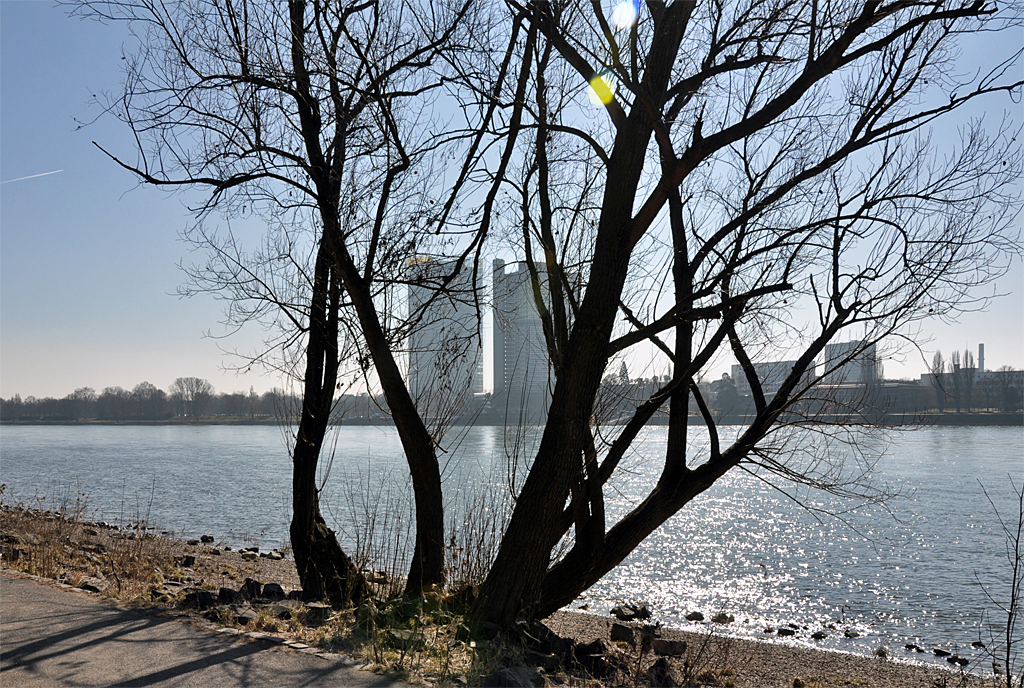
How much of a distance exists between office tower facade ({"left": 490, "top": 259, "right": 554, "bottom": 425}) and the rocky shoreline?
6.21ft

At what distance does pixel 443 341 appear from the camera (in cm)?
679

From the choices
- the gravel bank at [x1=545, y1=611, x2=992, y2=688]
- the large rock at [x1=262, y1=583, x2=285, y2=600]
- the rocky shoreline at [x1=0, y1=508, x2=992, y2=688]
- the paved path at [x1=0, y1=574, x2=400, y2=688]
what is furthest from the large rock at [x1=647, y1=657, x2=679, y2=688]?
the large rock at [x1=262, y1=583, x2=285, y2=600]

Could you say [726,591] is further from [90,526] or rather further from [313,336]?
[90,526]

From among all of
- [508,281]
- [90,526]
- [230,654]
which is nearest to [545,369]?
[508,281]

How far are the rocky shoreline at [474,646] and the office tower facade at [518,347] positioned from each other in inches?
74.5

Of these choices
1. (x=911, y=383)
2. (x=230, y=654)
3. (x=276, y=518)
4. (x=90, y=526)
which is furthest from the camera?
(x=276, y=518)

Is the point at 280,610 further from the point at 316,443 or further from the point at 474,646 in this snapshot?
the point at 316,443

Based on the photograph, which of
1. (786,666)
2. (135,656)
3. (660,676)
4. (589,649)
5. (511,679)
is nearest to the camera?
(511,679)

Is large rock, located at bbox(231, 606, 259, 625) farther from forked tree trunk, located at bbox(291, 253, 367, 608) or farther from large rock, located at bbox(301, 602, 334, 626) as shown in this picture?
forked tree trunk, located at bbox(291, 253, 367, 608)

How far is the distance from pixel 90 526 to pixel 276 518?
5.67m

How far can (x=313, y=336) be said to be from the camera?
26.6 ft

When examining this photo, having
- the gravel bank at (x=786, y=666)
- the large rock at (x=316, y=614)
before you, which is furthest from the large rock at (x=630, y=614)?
the large rock at (x=316, y=614)

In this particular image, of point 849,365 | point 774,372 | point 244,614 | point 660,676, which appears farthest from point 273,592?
point 849,365

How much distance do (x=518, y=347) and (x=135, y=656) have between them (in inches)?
168
